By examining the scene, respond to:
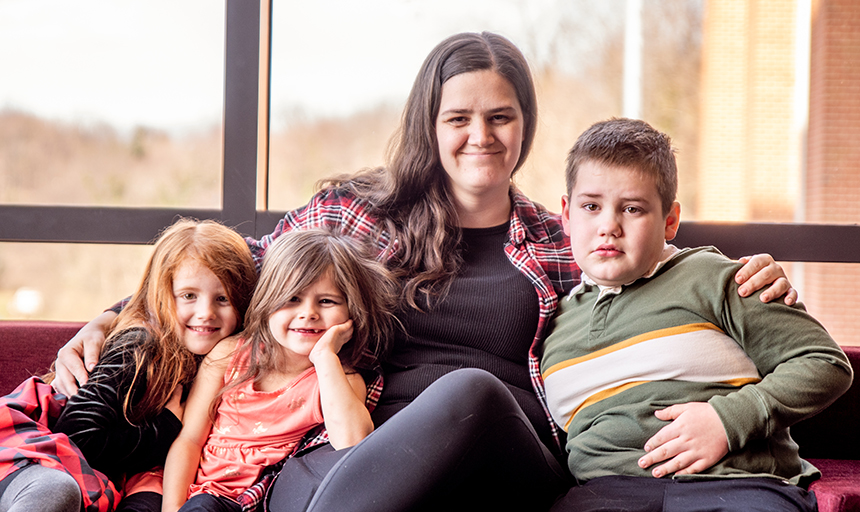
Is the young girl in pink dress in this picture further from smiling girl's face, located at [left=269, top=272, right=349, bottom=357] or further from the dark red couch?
the dark red couch

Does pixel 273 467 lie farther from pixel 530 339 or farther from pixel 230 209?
pixel 230 209

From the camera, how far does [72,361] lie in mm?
1330

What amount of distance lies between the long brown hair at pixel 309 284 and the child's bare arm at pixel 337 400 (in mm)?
76

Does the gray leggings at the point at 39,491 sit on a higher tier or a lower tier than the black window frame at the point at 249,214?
lower

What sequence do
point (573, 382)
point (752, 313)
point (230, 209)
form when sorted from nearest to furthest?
point (752, 313)
point (573, 382)
point (230, 209)

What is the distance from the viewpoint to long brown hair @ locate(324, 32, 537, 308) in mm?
1496

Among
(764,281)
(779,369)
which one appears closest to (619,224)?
(764,281)

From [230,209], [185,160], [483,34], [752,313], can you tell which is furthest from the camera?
[185,160]

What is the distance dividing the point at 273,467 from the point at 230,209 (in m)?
0.90

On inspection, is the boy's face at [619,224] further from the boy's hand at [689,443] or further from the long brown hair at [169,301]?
the long brown hair at [169,301]

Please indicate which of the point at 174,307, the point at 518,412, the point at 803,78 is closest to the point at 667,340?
the point at 518,412

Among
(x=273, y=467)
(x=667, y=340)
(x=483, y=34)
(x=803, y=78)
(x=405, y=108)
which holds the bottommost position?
(x=273, y=467)

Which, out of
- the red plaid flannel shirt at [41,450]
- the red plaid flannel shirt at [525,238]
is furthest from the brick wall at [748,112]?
the red plaid flannel shirt at [41,450]

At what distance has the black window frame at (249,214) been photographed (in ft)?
6.20
